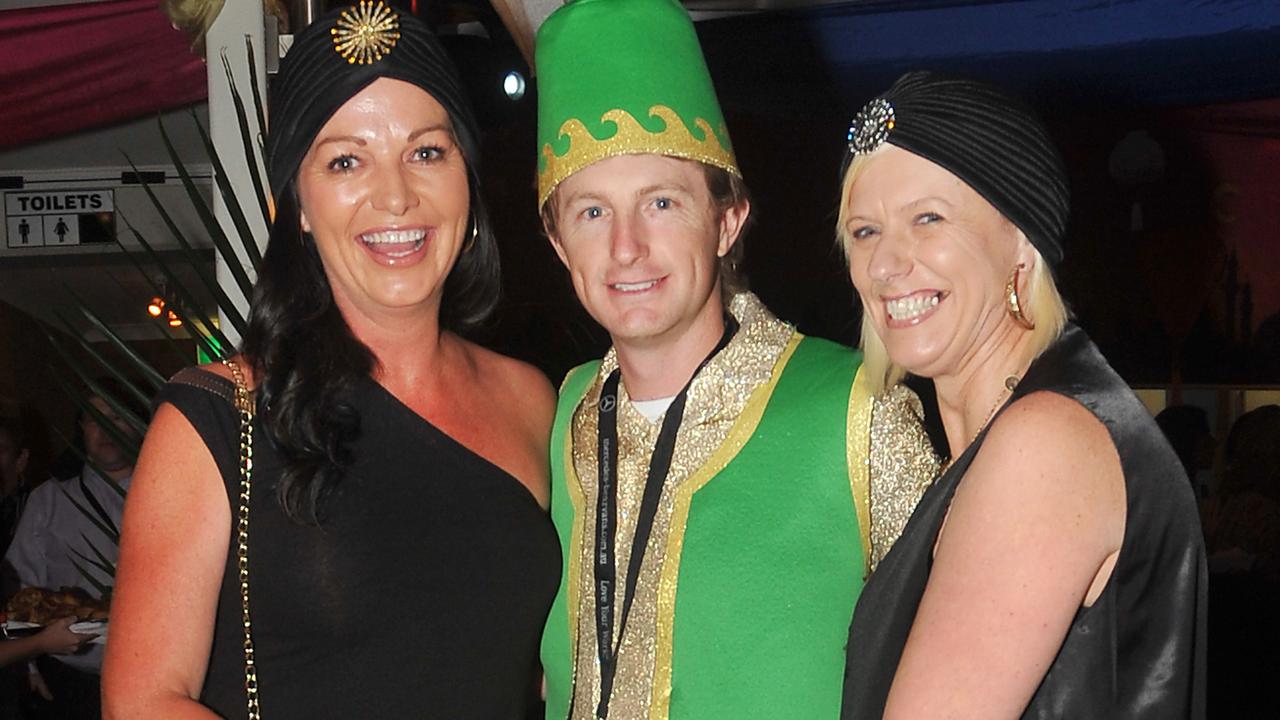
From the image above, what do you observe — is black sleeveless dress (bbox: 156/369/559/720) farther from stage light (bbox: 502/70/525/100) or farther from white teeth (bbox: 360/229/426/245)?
stage light (bbox: 502/70/525/100)

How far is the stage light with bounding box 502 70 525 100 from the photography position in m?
4.59

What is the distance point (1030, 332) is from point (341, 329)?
1.06 m

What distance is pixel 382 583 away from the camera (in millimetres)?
2029

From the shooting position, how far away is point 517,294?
20.3 ft

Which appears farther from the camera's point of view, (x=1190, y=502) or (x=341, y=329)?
(x=341, y=329)

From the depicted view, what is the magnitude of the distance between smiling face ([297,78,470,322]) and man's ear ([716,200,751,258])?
0.43 m

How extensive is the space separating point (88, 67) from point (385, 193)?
3.58 m

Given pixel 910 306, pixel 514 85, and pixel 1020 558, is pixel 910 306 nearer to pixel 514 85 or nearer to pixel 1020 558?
pixel 1020 558

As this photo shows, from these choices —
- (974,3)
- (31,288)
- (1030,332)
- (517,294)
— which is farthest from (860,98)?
(31,288)

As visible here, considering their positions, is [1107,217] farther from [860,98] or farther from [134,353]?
[134,353]

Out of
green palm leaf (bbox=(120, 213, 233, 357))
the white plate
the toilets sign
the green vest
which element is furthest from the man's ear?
the toilets sign

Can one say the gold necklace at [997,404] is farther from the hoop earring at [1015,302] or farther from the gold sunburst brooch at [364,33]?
the gold sunburst brooch at [364,33]

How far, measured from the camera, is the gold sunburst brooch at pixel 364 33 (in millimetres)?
2096

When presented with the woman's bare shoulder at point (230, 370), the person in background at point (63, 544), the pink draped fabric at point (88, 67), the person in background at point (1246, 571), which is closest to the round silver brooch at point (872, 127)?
the woman's bare shoulder at point (230, 370)
